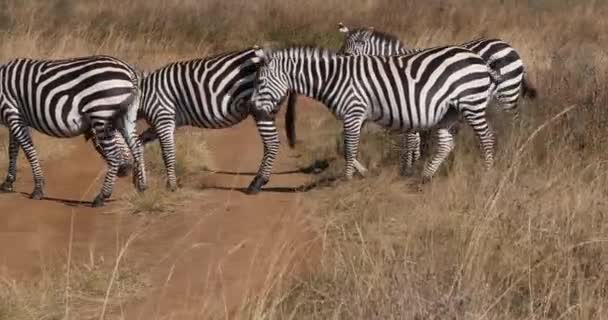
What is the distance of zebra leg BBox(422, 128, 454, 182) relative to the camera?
9.16 m

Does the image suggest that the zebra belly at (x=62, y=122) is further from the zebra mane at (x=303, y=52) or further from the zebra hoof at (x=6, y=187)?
the zebra mane at (x=303, y=52)

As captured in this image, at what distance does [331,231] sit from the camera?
7301mm

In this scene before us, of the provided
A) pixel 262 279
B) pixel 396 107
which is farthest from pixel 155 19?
pixel 262 279

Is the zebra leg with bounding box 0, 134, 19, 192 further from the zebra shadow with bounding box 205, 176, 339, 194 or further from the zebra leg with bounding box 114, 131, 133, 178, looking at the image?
the zebra shadow with bounding box 205, 176, 339, 194

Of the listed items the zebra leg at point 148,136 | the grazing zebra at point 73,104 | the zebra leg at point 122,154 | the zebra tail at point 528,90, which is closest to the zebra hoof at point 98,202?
the grazing zebra at point 73,104

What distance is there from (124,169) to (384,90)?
292cm

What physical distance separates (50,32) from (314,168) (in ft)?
29.9

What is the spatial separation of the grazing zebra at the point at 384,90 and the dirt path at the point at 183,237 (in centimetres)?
80

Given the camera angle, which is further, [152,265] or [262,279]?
[152,265]

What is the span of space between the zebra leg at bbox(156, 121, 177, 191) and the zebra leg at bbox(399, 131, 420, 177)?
2326 millimetres

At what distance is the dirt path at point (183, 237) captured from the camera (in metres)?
5.89

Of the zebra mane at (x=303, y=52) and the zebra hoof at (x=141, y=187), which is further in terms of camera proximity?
the zebra mane at (x=303, y=52)

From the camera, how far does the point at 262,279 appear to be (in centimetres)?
613

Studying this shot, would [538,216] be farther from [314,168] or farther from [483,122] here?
[314,168]
